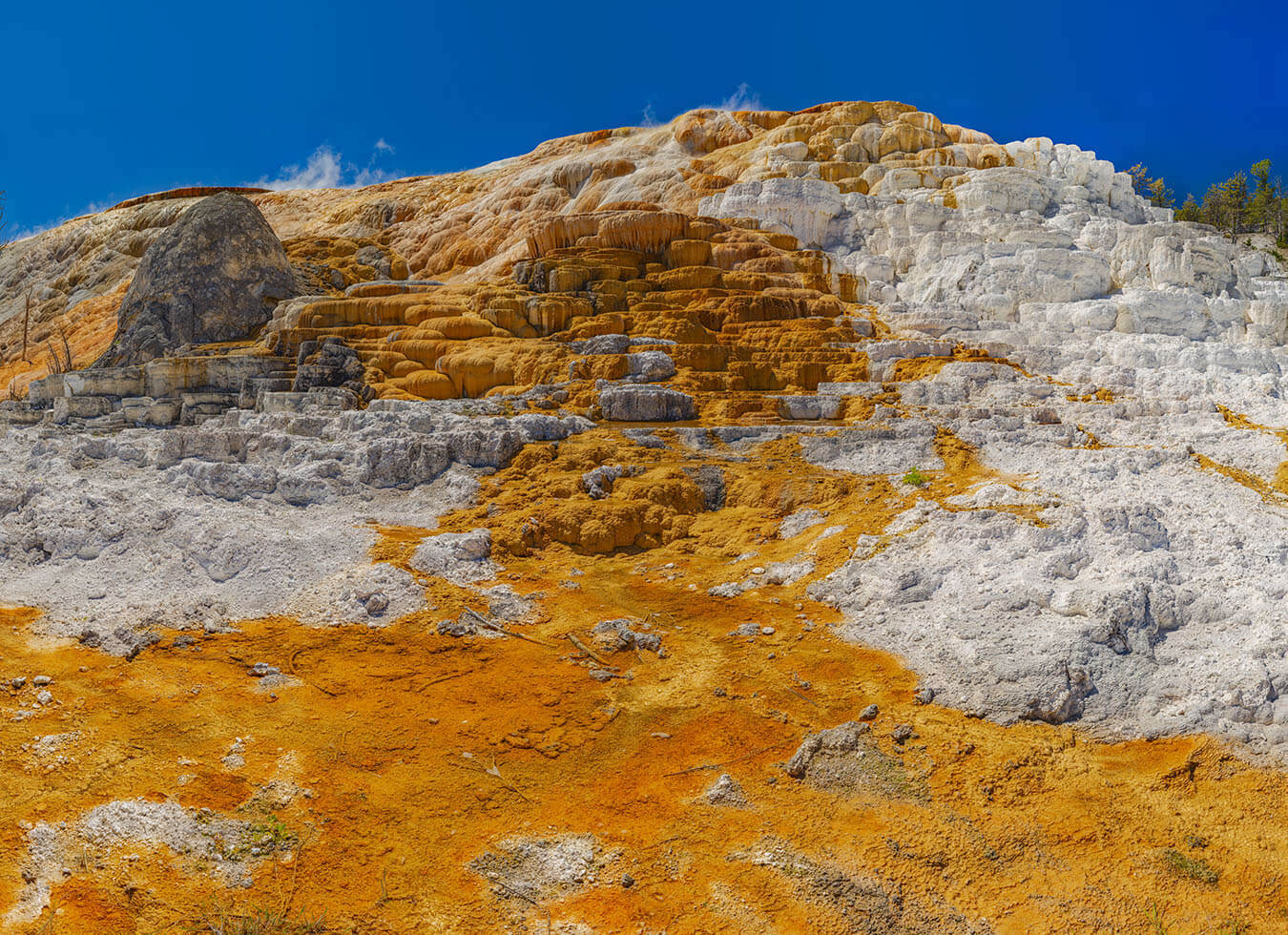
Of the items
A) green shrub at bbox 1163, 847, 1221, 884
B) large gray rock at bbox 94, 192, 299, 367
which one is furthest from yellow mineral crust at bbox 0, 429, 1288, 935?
large gray rock at bbox 94, 192, 299, 367

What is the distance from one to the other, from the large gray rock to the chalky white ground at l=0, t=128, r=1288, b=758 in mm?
8276

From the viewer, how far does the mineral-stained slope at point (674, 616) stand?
479 centimetres

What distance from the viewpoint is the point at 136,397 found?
16312 millimetres

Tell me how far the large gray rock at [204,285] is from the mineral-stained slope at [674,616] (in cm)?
422

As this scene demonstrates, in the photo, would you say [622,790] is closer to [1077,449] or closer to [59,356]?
[1077,449]

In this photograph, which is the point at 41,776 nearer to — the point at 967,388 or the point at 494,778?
the point at 494,778

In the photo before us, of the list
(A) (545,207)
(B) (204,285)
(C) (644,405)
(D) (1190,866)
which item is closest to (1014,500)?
(D) (1190,866)

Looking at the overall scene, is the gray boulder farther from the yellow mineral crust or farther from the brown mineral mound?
the brown mineral mound

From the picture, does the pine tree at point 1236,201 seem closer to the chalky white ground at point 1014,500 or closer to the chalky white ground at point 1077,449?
the chalky white ground at point 1077,449

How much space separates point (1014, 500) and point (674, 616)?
4584 millimetres

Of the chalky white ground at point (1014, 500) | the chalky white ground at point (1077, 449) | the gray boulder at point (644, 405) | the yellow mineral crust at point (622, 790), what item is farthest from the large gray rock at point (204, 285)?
the yellow mineral crust at point (622, 790)

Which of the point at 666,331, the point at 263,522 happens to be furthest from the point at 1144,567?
the point at 666,331

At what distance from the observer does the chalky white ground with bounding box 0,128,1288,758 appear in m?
6.60

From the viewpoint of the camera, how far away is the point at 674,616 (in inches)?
330
